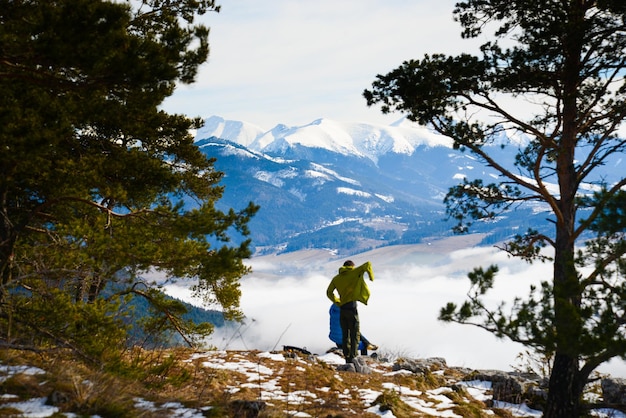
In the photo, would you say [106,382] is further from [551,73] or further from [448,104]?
A: [551,73]

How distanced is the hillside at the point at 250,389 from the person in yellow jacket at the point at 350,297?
0.61 meters

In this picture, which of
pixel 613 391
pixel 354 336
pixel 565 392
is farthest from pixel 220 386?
pixel 613 391

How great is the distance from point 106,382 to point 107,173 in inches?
178

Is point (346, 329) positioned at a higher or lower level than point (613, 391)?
higher

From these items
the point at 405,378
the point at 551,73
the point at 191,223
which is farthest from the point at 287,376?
the point at 551,73

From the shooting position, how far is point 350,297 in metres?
12.7

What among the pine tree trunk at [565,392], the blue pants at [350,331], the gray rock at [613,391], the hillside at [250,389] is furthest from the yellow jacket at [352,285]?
the gray rock at [613,391]

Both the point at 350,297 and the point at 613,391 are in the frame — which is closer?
the point at 613,391

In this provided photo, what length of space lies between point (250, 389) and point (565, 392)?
546cm

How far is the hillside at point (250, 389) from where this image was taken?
493 centimetres

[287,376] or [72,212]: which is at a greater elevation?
[72,212]

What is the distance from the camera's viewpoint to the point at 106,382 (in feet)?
17.8

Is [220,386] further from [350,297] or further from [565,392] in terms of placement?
[565,392]

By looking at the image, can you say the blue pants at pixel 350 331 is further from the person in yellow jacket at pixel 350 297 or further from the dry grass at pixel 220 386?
the dry grass at pixel 220 386
